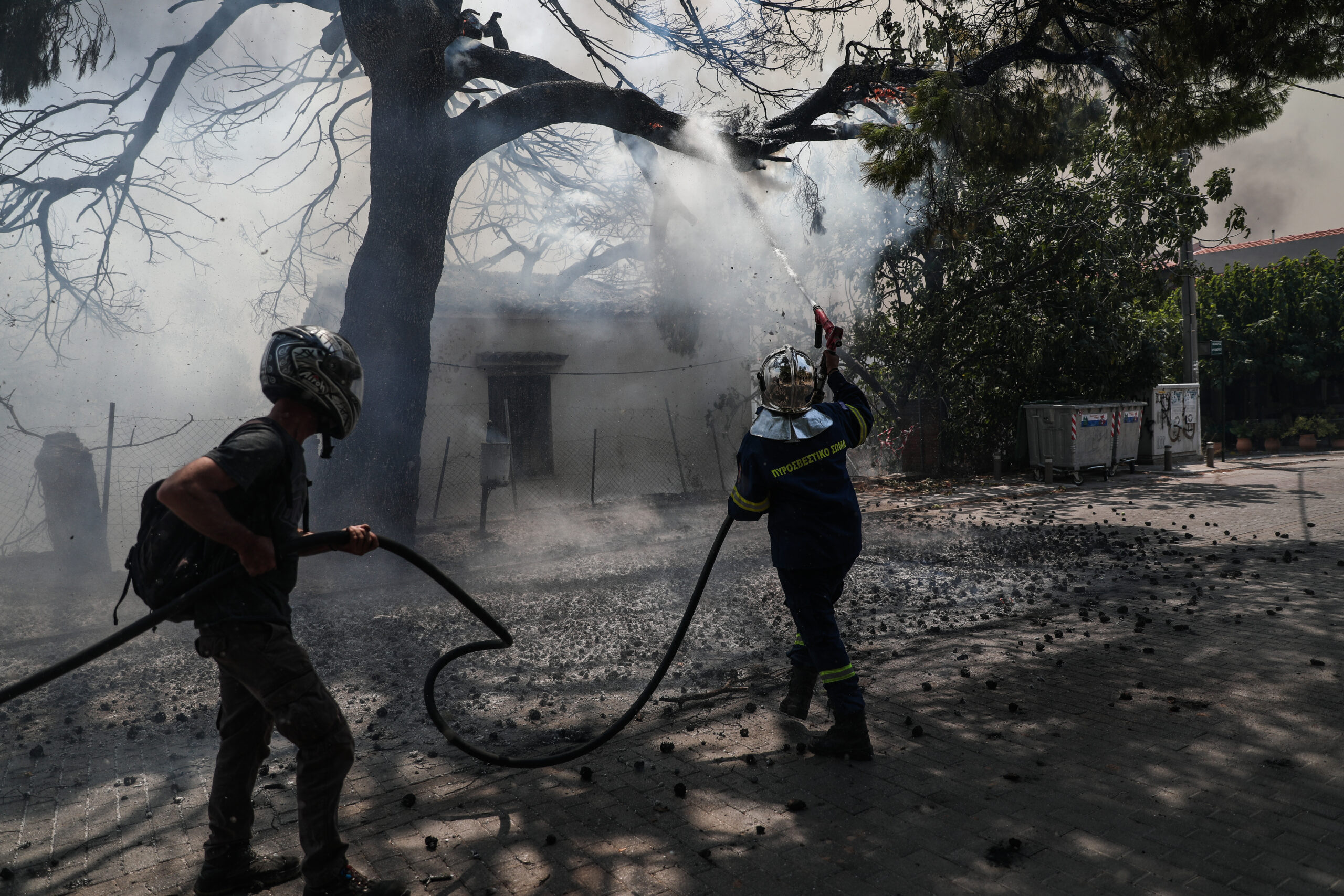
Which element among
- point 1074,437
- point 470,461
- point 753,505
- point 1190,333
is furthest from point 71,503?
point 1190,333

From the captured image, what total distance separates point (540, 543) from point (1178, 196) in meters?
14.3

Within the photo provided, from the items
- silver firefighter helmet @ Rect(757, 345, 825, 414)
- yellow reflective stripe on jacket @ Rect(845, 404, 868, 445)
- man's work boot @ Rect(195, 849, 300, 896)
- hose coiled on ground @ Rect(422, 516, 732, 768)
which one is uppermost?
silver firefighter helmet @ Rect(757, 345, 825, 414)

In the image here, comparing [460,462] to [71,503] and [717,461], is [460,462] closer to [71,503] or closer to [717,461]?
[717,461]

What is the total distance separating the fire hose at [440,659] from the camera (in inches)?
91.5

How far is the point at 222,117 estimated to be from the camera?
500 inches

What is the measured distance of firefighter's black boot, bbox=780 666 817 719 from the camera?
3.99 metres

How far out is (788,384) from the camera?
3777 millimetres

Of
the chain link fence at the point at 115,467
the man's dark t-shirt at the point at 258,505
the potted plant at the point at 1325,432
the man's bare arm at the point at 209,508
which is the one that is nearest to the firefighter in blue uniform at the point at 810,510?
the man's dark t-shirt at the point at 258,505

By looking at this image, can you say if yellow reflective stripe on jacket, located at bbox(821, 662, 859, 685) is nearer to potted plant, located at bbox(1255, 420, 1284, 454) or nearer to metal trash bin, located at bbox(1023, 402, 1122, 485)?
metal trash bin, located at bbox(1023, 402, 1122, 485)

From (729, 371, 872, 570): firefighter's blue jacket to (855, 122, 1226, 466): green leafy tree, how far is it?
1359 cm

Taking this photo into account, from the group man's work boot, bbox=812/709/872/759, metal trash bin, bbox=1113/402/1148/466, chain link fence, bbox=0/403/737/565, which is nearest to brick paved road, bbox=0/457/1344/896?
man's work boot, bbox=812/709/872/759

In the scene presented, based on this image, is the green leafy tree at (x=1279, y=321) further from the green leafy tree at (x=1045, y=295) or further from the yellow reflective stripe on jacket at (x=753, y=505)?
the yellow reflective stripe on jacket at (x=753, y=505)

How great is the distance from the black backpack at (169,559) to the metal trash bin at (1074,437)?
49.6 ft

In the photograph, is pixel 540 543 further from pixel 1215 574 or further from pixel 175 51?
pixel 175 51
